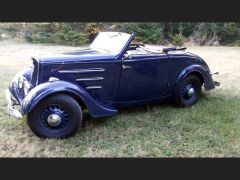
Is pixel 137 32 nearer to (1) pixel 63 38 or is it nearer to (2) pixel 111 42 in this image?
(1) pixel 63 38

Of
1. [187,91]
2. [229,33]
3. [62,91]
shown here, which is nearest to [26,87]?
[62,91]

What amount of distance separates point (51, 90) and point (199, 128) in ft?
8.13

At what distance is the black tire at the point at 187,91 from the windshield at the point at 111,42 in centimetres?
142

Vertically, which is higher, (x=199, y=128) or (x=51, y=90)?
(x=51, y=90)

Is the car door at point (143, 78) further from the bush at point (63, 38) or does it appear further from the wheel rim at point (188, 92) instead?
the bush at point (63, 38)

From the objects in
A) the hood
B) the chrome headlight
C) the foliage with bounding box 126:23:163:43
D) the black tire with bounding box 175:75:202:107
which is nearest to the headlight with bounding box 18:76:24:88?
the chrome headlight

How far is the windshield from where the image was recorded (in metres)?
5.93

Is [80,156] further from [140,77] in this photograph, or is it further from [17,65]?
[17,65]

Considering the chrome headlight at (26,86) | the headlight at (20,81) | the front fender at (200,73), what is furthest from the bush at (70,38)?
the chrome headlight at (26,86)

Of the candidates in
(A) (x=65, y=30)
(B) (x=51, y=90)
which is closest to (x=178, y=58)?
(B) (x=51, y=90)

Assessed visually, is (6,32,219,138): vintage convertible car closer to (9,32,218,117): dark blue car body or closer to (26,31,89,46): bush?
(9,32,218,117): dark blue car body

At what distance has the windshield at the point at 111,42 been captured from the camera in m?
5.93

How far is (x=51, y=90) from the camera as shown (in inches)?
195

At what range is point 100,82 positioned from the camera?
560 cm
